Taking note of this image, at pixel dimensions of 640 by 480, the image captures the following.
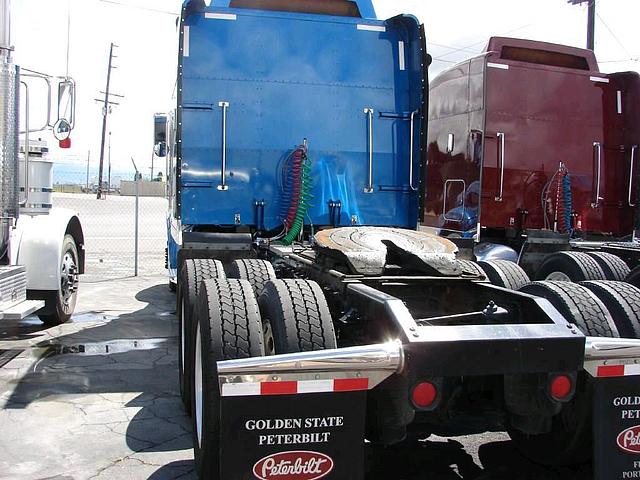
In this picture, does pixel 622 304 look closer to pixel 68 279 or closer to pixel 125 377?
pixel 125 377

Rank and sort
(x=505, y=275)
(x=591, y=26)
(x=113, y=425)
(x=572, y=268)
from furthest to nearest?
(x=591, y=26)
(x=572, y=268)
(x=505, y=275)
(x=113, y=425)

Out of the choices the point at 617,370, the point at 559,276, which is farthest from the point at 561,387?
the point at 559,276

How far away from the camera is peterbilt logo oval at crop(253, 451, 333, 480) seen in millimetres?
3096

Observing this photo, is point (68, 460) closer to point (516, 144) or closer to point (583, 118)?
point (516, 144)

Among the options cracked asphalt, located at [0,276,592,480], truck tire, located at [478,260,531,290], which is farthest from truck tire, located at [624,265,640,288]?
cracked asphalt, located at [0,276,592,480]

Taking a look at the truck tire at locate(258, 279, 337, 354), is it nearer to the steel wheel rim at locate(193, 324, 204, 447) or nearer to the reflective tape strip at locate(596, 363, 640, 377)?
the steel wheel rim at locate(193, 324, 204, 447)

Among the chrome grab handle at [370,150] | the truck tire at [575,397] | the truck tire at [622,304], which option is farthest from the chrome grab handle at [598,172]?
the truck tire at [575,397]

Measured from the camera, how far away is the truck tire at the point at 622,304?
394cm

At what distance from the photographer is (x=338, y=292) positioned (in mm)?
4312

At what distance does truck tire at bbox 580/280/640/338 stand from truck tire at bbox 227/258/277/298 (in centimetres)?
222

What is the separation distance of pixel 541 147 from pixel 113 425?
257 inches

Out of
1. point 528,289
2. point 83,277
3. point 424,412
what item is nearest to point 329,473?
point 424,412

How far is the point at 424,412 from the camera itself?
138 inches

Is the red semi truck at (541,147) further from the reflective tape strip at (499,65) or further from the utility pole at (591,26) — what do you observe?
the utility pole at (591,26)
